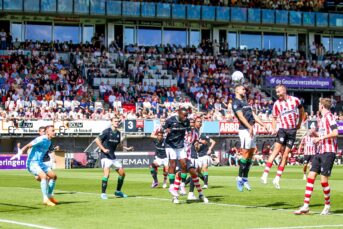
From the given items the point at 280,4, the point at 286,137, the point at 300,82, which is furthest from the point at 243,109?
the point at 280,4

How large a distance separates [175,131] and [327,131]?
4990 millimetres

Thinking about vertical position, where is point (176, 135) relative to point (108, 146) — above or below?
above

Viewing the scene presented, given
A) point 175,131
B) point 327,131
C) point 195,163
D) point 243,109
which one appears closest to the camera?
point 327,131

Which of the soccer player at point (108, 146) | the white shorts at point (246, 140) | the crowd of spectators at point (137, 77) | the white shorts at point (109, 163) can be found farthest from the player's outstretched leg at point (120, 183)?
the crowd of spectators at point (137, 77)

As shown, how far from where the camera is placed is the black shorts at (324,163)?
57.9 feet

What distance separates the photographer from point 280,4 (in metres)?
78.6

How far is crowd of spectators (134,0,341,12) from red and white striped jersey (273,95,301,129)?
52.1 m

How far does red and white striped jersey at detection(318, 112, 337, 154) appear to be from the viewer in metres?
17.5

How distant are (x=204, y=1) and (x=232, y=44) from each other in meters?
7.34

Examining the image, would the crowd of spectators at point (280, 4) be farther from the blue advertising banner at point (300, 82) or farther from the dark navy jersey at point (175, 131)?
the dark navy jersey at point (175, 131)

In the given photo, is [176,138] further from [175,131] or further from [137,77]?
[137,77]

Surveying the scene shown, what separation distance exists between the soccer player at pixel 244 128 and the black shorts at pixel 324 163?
4.00 meters

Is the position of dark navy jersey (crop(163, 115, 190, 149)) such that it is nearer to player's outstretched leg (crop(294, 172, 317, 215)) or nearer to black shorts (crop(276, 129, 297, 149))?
black shorts (crop(276, 129, 297, 149))

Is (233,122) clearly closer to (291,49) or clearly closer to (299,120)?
(291,49)
